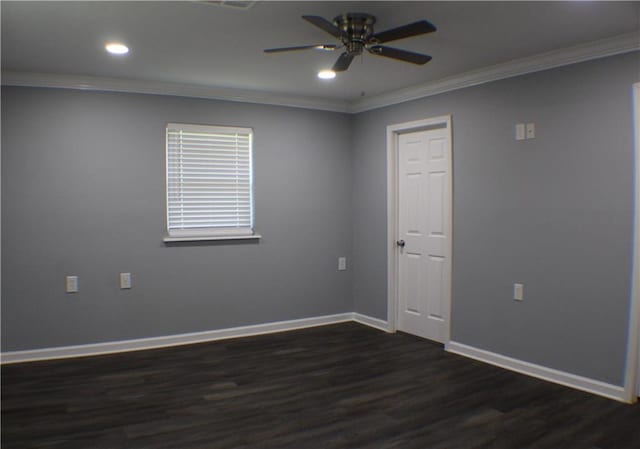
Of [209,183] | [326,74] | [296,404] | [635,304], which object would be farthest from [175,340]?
[635,304]

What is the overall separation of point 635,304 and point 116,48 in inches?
151

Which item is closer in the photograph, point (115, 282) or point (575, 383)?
A: point (575, 383)

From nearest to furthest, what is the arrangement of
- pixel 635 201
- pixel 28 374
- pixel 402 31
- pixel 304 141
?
pixel 402 31, pixel 635 201, pixel 28 374, pixel 304 141

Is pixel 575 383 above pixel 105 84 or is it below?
below

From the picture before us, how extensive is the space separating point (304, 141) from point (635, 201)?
10.1ft

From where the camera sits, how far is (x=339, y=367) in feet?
13.0

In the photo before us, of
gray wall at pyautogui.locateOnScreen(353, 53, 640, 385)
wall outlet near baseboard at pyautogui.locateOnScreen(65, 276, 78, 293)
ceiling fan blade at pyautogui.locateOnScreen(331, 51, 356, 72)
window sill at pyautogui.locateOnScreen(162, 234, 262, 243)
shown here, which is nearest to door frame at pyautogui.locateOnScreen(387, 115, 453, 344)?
gray wall at pyautogui.locateOnScreen(353, 53, 640, 385)

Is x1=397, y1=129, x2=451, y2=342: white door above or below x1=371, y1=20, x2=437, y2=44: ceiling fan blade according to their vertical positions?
below

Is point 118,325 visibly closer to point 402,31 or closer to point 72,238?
point 72,238

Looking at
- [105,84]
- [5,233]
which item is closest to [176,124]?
[105,84]

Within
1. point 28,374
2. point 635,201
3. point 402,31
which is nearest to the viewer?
point 402,31

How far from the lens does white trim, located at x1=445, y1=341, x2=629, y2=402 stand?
3.30 metres

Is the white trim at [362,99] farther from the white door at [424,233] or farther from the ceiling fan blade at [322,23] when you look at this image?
the ceiling fan blade at [322,23]

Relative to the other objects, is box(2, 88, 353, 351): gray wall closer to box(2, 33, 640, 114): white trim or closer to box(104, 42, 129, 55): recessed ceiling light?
box(2, 33, 640, 114): white trim
